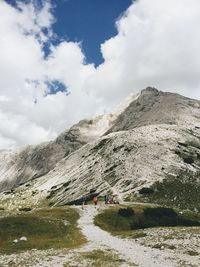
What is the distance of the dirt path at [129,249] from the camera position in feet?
124

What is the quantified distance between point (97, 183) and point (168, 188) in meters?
35.0

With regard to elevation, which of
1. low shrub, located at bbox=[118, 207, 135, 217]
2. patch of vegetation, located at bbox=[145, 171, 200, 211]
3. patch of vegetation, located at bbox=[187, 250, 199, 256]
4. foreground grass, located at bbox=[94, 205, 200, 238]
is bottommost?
patch of vegetation, located at bbox=[187, 250, 199, 256]

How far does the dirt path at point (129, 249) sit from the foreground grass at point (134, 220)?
5075mm

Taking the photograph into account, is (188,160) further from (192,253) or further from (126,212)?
(192,253)

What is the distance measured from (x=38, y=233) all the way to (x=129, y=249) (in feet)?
70.8

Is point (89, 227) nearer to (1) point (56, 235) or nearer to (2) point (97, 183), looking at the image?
(1) point (56, 235)

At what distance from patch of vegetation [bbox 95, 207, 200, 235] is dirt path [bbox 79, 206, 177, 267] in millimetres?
5585

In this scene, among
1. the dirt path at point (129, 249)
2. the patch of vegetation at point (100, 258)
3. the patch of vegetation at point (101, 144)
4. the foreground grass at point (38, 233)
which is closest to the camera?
the patch of vegetation at point (100, 258)

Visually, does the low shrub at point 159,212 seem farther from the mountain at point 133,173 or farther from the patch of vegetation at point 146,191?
the patch of vegetation at point 146,191

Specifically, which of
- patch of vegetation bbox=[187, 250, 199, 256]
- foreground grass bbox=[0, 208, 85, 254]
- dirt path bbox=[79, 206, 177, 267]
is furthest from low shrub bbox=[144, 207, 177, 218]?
patch of vegetation bbox=[187, 250, 199, 256]

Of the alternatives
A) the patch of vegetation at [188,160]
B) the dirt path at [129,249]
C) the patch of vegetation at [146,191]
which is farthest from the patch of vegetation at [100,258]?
the patch of vegetation at [188,160]

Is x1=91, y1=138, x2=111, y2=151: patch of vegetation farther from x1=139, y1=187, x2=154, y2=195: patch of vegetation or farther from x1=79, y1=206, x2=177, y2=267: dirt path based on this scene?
x1=79, y1=206, x2=177, y2=267: dirt path

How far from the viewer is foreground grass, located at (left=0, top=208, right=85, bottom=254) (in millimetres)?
50625

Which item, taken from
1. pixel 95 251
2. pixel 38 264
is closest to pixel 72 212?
pixel 95 251
